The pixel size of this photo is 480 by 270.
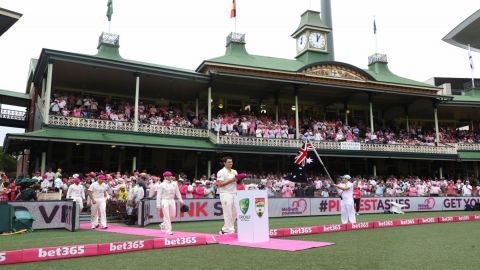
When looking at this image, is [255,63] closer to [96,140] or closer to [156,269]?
[96,140]

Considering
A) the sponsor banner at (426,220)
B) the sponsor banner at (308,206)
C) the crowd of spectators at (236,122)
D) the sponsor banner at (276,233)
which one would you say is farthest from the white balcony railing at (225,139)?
the sponsor banner at (276,233)

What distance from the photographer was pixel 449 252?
790 centimetres

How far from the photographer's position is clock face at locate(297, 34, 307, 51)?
38306 mm

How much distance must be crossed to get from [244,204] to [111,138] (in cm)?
1644

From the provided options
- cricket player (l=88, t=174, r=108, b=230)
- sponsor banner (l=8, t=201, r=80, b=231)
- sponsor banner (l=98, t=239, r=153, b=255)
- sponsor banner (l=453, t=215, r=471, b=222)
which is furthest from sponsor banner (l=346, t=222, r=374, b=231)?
sponsor banner (l=8, t=201, r=80, b=231)

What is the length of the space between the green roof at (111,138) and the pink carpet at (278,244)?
15374 millimetres

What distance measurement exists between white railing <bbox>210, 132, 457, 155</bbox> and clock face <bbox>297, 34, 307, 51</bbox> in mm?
11137

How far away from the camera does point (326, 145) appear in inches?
1210

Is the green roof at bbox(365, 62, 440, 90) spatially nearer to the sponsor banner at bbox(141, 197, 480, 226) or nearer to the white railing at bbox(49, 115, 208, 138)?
the sponsor banner at bbox(141, 197, 480, 226)

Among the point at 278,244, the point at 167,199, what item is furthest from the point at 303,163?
the point at 278,244

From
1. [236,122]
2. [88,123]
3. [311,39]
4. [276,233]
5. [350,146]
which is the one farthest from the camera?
[311,39]

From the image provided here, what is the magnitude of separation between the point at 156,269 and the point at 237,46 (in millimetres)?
29183

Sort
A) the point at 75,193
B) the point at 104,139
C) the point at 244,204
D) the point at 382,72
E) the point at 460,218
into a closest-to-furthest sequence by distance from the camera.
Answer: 1. the point at 244,204
2. the point at 75,193
3. the point at 460,218
4. the point at 104,139
5. the point at 382,72

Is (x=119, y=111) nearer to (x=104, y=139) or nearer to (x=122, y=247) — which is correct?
(x=104, y=139)
